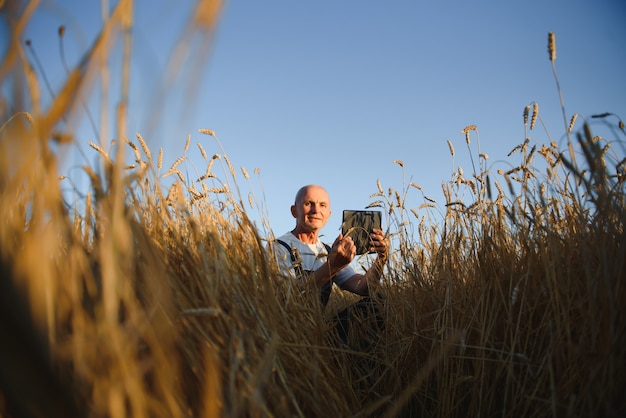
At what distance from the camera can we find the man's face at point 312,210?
271 centimetres

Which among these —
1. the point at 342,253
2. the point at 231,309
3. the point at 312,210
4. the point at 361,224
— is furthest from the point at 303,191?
the point at 231,309

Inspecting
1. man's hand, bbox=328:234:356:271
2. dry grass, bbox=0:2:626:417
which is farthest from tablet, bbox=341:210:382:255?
dry grass, bbox=0:2:626:417

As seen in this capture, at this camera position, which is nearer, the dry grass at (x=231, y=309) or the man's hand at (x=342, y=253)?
the dry grass at (x=231, y=309)

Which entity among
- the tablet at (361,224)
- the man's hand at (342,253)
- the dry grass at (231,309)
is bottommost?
the dry grass at (231,309)

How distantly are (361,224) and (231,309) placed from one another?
1440 mm

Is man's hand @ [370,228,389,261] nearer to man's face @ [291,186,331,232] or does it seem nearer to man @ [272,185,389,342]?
man @ [272,185,389,342]

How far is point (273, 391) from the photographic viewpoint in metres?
0.74

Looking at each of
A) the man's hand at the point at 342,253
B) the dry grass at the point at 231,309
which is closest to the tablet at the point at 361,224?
the man's hand at the point at 342,253

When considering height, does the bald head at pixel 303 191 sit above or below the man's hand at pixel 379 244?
above

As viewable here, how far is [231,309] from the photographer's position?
86cm

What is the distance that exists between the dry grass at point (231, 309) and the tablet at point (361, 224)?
→ 45 cm

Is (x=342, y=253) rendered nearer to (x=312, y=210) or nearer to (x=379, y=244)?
(x=379, y=244)

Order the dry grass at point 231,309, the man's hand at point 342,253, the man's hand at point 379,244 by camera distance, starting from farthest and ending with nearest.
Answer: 1. the man's hand at point 379,244
2. the man's hand at point 342,253
3. the dry grass at point 231,309

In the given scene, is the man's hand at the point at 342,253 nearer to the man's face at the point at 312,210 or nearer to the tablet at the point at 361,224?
the tablet at the point at 361,224
